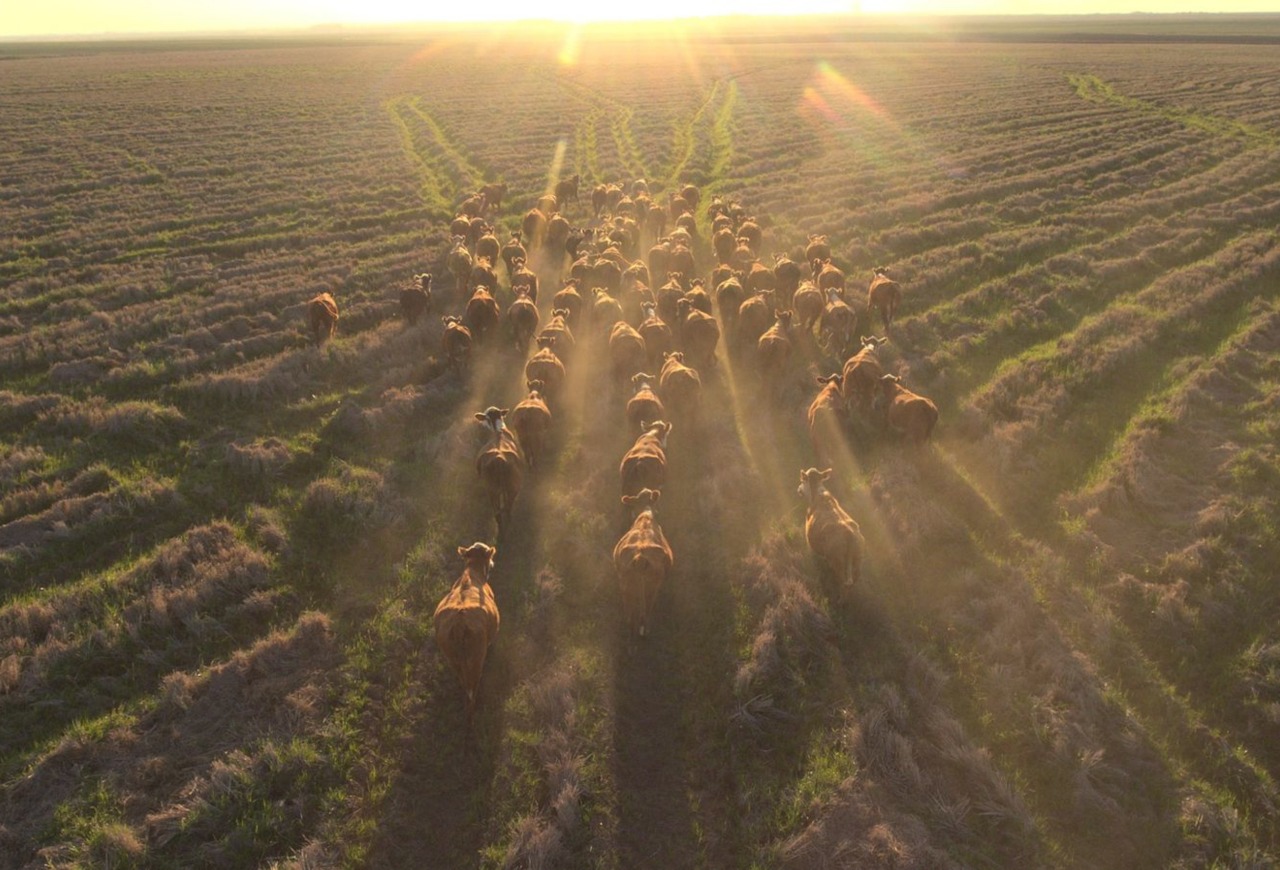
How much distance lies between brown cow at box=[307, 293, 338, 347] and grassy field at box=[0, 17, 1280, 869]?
2.37ft

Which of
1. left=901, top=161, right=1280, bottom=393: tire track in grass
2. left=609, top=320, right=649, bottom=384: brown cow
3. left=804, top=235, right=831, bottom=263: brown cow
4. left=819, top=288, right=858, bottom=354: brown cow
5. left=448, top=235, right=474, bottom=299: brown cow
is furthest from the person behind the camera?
left=804, top=235, right=831, bottom=263: brown cow

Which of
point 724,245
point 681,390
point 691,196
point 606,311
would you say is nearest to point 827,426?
point 681,390

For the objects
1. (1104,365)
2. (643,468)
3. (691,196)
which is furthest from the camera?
(691,196)

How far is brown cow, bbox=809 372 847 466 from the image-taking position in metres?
10.9

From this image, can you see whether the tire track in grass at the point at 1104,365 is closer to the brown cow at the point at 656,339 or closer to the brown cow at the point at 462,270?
the brown cow at the point at 656,339

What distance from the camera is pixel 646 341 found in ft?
44.9

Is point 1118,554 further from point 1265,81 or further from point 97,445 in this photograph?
point 1265,81

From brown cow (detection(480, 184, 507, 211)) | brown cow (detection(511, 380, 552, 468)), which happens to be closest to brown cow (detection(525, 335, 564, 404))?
brown cow (detection(511, 380, 552, 468))

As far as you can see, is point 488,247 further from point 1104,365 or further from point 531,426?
point 1104,365

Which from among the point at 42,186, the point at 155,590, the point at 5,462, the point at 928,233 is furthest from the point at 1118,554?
the point at 42,186

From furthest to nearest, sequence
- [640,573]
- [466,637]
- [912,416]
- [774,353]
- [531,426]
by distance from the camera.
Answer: [774,353] → [531,426] → [912,416] → [640,573] → [466,637]

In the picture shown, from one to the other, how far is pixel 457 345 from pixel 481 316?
143 centimetres

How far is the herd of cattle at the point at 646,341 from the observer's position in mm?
8141

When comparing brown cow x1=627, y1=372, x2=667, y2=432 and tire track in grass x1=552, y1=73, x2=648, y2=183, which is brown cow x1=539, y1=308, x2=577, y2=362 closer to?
brown cow x1=627, y1=372, x2=667, y2=432
